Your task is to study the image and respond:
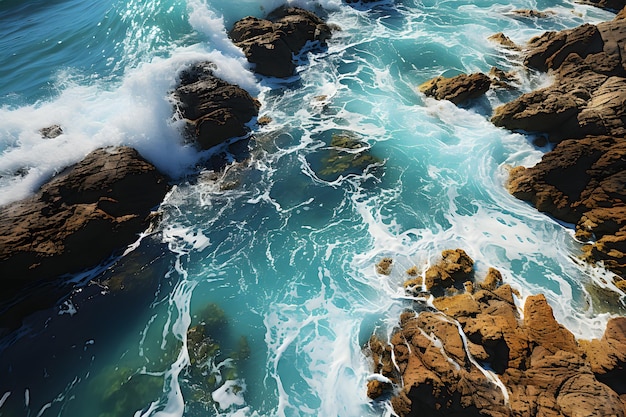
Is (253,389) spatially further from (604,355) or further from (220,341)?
(604,355)

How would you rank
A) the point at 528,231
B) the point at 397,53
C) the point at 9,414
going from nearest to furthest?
the point at 9,414 < the point at 528,231 < the point at 397,53

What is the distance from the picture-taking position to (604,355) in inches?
357

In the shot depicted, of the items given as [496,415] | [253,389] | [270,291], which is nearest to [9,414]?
[253,389]

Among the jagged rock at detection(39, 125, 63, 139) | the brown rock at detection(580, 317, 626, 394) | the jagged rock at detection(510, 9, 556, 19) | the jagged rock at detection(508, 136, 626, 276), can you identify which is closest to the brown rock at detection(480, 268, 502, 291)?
the brown rock at detection(580, 317, 626, 394)

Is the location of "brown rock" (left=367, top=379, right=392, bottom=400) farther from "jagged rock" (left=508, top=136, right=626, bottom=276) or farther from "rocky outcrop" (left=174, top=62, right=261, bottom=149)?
"rocky outcrop" (left=174, top=62, right=261, bottom=149)

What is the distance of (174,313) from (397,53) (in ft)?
70.6

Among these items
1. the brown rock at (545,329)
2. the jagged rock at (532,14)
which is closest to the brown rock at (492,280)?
the brown rock at (545,329)

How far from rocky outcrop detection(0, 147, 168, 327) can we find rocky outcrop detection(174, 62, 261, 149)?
3.38 metres

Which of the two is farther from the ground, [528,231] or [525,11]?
[525,11]

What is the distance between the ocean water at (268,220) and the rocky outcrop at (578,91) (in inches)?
47.7

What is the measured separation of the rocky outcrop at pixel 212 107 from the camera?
58.0ft

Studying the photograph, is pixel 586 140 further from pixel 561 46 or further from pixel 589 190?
pixel 561 46

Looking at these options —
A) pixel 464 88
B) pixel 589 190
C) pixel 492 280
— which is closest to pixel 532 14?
pixel 464 88

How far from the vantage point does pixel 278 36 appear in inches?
893
